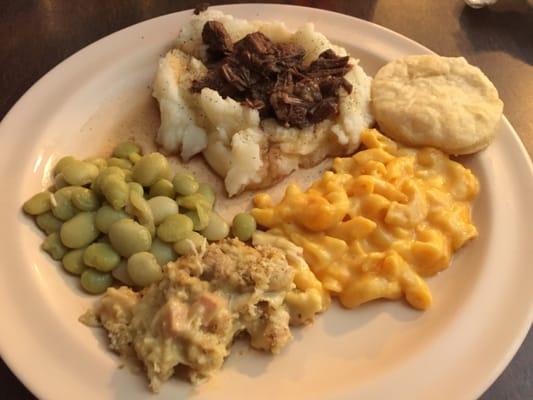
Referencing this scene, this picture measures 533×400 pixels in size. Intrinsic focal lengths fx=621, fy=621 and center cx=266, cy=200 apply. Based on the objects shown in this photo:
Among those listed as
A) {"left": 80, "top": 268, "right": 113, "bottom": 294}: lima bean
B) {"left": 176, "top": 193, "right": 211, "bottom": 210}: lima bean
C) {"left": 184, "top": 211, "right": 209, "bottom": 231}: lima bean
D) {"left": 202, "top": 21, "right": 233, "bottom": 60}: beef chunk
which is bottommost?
{"left": 80, "top": 268, "right": 113, "bottom": 294}: lima bean

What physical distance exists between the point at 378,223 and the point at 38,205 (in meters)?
1.43

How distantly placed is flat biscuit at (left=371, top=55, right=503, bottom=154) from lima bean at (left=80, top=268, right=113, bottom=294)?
1.51 m

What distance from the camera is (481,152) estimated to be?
3.00 m

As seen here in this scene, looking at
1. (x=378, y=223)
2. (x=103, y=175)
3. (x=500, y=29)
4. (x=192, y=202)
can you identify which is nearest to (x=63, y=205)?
(x=103, y=175)

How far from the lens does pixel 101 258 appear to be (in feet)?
8.01

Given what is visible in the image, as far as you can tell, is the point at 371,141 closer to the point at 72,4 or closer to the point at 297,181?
the point at 297,181

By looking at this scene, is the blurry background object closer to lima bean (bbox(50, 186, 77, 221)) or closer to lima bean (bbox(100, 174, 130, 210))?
lima bean (bbox(100, 174, 130, 210))

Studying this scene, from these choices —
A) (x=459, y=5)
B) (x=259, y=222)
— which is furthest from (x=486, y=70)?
(x=259, y=222)

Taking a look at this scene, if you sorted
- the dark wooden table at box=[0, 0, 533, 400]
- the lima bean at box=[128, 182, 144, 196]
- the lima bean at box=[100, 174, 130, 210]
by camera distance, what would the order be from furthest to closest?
the dark wooden table at box=[0, 0, 533, 400], the lima bean at box=[128, 182, 144, 196], the lima bean at box=[100, 174, 130, 210]

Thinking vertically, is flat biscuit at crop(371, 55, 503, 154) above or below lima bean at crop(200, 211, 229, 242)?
above

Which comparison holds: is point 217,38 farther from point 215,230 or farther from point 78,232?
point 78,232

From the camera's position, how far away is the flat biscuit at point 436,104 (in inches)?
115

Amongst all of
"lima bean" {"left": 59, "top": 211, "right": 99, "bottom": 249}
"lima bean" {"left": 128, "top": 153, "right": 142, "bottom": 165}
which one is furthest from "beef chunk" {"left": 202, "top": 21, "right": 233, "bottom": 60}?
"lima bean" {"left": 59, "top": 211, "right": 99, "bottom": 249}

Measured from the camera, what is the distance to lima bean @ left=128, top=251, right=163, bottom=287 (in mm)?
2395
